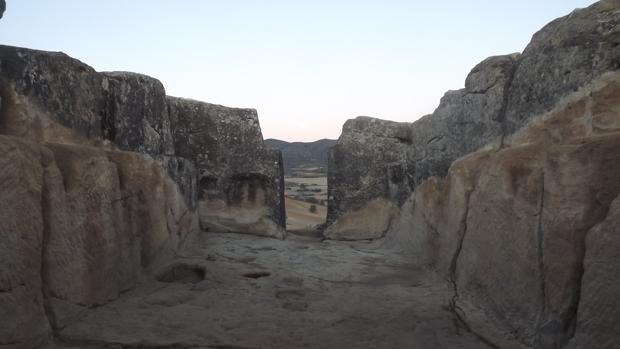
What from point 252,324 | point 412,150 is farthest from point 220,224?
point 252,324

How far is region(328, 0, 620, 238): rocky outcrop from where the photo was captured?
7.91 ft

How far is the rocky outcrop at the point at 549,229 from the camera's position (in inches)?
71.4

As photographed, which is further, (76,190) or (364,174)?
(364,174)

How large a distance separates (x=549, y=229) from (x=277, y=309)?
1.44 meters

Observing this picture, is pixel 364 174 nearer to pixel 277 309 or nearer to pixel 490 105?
pixel 490 105

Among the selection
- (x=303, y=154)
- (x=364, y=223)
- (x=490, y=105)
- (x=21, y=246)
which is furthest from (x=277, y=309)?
(x=303, y=154)

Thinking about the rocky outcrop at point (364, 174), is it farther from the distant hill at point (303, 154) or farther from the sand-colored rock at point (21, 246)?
the distant hill at point (303, 154)

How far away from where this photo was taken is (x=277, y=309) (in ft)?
9.38

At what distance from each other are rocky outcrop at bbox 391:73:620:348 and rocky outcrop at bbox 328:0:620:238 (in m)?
0.13

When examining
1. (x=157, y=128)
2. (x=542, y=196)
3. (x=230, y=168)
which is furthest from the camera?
(x=230, y=168)

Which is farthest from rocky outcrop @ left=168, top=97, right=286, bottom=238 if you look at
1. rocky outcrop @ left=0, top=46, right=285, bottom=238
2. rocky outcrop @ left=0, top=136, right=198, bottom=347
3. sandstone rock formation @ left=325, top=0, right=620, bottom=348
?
rocky outcrop @ left=0, top=136, right=198, bottom=347

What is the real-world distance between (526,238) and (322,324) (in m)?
1.02

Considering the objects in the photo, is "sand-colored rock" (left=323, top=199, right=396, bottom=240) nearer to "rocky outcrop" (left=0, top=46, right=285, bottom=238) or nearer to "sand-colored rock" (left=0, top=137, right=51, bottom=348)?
"rocky outcrop" (left=0, top=46, right=285, bottom=238)

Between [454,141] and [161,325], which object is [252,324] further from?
[454,141]
